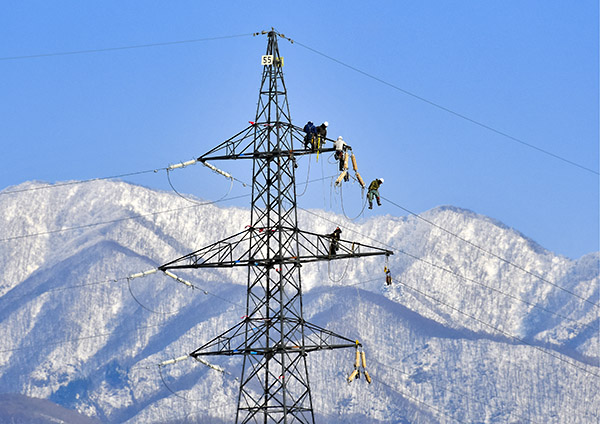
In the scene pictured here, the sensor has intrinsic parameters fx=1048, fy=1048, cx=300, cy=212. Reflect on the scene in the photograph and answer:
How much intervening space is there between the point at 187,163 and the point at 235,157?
16.1 ft

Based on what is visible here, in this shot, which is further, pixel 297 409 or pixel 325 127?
pixel 325 127

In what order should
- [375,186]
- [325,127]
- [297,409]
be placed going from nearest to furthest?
[297,409] < [325,127] < [375,186]

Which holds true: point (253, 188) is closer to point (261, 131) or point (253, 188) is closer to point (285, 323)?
point (261, 131)

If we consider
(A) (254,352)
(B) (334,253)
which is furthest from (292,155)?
(A) (254,352)

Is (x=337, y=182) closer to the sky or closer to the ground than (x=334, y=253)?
closer to the sky

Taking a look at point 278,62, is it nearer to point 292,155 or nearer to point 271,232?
point 292,155

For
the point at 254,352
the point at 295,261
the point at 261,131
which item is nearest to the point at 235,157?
the point at 261,131

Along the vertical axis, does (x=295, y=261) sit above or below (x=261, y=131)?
below

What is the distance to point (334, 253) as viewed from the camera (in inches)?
2324

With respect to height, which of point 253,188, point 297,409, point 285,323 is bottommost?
point 297,409

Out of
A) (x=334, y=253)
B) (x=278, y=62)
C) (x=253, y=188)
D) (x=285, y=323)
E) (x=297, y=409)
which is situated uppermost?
(x=278, y=62)

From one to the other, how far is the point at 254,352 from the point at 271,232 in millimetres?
6814

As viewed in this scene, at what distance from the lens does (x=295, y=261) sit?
5772 centimetres

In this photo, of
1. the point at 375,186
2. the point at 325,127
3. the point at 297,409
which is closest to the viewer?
the point at 297,409
